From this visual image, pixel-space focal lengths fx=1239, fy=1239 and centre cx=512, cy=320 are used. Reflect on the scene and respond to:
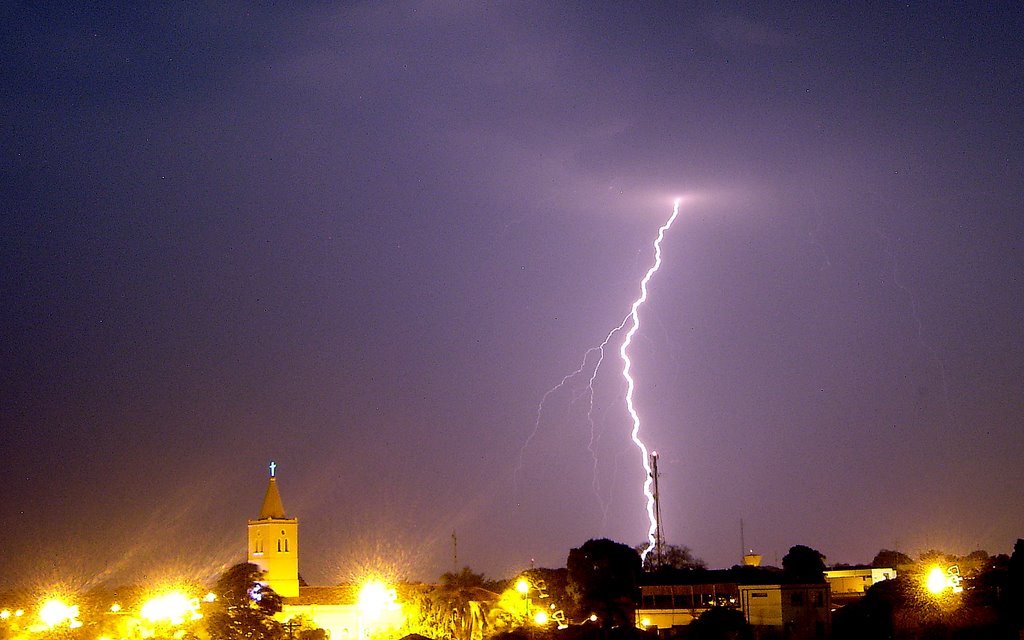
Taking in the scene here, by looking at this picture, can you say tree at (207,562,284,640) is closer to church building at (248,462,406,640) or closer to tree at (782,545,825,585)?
church building at (248,462,406,640)

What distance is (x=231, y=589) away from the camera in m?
43.0

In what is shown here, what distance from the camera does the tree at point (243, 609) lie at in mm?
41469

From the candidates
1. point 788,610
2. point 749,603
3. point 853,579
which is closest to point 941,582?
point 788,610

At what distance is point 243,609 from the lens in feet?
139

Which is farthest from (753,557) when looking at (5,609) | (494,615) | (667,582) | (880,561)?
(5,609)

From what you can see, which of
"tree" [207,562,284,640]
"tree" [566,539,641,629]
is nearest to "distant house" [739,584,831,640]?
"tree" [566,539,641,629]

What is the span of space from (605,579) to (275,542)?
20.4m

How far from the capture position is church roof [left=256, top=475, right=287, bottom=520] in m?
63.0

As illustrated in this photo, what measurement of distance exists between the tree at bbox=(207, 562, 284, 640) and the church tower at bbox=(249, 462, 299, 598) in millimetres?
16181

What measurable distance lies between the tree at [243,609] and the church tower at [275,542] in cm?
1618

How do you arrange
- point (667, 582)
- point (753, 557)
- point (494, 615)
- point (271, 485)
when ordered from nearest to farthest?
point (494, 615) < point (667, 582) < point (753, 557) < point (271, 485)

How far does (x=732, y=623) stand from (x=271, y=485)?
111 ft

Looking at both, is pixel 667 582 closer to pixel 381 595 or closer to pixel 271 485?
pixel 381 595

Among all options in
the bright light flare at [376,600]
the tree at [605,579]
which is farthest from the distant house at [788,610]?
the bright light flare at [376,600]
